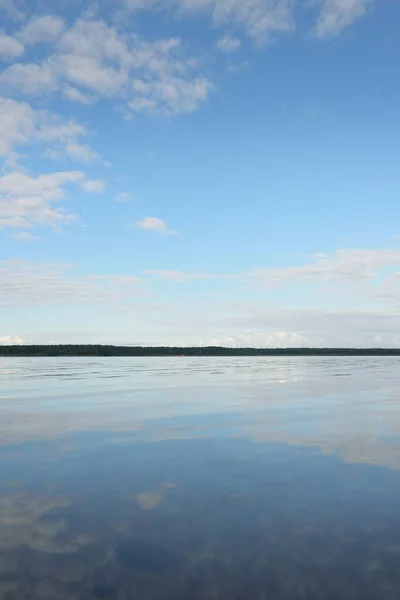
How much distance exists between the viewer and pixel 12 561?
6.35 metres

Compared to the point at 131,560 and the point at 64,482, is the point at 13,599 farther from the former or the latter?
the point at 64,482

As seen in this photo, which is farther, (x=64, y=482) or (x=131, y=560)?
(x=64, y=482)

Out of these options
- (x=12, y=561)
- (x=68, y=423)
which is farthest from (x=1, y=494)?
(x=68, y=423)

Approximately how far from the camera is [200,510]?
8484mm

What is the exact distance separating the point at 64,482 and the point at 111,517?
2.60 m

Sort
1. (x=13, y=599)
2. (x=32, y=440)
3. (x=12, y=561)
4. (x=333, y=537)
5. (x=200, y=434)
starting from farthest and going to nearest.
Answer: (x=200, y=434), (x=32, y=440), (x=333, y=537), (x=12, y=561), (x=13, y=599)

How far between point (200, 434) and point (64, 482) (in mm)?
6501

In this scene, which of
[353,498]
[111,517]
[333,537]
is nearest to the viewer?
[333,537]

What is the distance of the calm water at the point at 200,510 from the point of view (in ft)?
19.2

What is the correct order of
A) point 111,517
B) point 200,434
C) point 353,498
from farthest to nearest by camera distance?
point 200,434 < point 353,498 < point 111,517

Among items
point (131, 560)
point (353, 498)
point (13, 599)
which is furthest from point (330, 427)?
point (13, 599)

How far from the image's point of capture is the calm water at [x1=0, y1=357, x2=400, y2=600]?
230 inches

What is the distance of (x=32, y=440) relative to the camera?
15.0 meters

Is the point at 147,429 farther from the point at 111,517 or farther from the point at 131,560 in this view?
the point at 131,560
